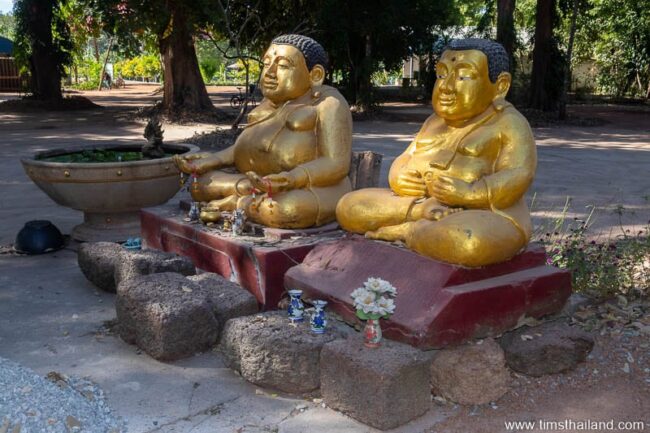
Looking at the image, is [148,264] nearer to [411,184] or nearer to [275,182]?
[275,182]

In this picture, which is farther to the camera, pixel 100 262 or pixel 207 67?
pixel 207 67

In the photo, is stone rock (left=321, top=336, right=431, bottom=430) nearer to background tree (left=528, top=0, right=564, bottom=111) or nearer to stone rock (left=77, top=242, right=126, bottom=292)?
stone rock (left=77, top=242, right=126, bottom=292)

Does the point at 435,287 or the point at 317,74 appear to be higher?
the point at 317,74

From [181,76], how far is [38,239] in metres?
12.2

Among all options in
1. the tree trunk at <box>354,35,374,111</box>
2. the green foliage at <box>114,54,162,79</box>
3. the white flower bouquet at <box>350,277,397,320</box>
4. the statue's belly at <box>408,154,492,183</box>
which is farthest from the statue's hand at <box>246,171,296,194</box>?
the green foliage at <box>114,54,162,79</box>

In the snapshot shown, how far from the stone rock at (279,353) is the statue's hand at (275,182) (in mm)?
1140

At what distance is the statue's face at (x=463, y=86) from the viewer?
365cm

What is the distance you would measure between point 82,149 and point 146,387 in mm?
3774

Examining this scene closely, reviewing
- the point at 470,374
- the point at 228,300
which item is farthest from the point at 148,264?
the point at 470,374

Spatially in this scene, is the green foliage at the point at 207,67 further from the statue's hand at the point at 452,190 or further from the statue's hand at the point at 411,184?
the statue's hand at the point at 452,190

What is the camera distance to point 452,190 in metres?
3.46

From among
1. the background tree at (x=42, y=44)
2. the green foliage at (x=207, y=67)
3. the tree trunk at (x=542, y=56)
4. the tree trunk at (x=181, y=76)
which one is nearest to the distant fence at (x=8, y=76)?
the background tree at (x=42, y=44)

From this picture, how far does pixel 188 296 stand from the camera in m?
3.63

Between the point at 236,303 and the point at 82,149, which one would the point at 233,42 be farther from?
the point at 236,303
